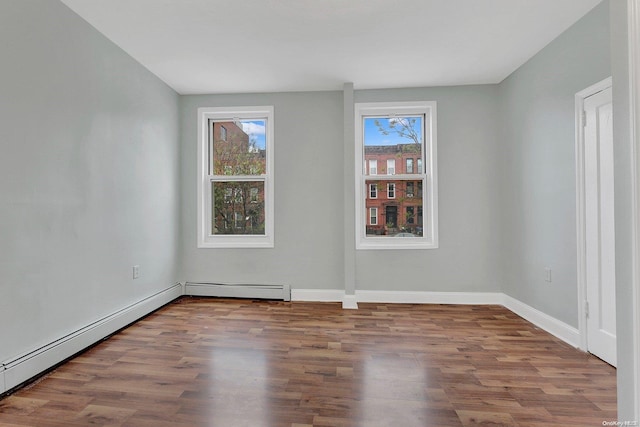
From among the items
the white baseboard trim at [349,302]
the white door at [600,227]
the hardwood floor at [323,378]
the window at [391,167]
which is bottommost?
the hardwood floor at [323,378]

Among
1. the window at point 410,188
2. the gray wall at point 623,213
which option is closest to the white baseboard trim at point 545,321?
the window at point 410,188

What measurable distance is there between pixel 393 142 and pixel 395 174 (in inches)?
16.2

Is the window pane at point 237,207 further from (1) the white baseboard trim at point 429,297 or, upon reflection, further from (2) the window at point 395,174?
(1) the white baseboard trim at point 429,297

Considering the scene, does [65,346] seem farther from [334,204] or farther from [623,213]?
[623,213]

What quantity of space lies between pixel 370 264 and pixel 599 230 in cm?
214

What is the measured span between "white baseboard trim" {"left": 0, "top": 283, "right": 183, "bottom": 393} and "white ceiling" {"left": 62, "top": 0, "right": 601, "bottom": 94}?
2.44m

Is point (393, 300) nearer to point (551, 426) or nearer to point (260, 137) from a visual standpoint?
point (551, 426)

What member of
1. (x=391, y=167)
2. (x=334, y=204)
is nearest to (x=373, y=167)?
(x=391, y=167)

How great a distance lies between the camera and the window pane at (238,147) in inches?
161

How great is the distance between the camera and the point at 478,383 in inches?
78.4

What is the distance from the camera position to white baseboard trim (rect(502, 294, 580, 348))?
8.43 feet

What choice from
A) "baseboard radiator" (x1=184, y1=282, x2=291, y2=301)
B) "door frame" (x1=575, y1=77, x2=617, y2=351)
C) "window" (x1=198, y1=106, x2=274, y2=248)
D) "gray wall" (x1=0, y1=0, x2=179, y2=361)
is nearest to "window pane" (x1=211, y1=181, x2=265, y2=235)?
"window" (x1=198, y1=106, x2=274, y2=248)

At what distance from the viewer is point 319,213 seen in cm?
392

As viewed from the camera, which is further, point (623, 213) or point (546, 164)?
point (546, 164)
